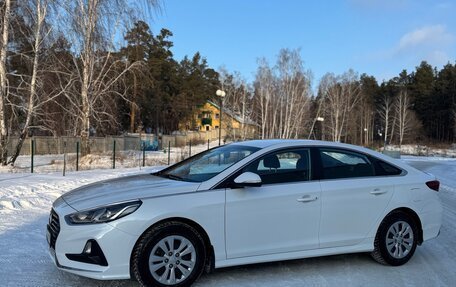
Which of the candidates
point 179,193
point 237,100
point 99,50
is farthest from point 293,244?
point 237,100

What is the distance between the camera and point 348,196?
17.0ft

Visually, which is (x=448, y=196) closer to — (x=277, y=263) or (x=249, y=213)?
(x=277, y=263)

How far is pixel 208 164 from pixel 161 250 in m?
1.37

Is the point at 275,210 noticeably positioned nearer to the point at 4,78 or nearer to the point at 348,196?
the point at 348,196

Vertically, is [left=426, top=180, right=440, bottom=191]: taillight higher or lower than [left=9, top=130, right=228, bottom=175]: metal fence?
higher

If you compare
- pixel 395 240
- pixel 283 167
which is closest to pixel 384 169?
pixel 395 240

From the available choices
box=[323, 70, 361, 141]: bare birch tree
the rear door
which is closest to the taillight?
the rear door

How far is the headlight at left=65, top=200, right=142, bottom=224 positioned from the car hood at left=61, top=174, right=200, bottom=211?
2.3 inches

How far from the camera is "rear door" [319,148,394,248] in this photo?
508cm

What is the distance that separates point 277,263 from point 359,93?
7866cm

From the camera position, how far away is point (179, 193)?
4438 millimetres

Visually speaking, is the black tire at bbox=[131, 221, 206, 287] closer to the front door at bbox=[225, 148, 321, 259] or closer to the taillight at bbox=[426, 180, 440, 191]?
the front door at bbox=[225, 148, 321, 259]

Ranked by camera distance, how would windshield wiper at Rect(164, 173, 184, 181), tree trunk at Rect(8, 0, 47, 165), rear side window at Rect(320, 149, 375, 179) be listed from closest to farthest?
windshield wiper at Rect(164, 173, 184, 181) < rear side window at Rect(320, 149, 375, 179) < tree trunk at Rect(8, 0, 47, 165)

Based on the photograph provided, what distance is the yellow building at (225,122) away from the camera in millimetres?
69562
